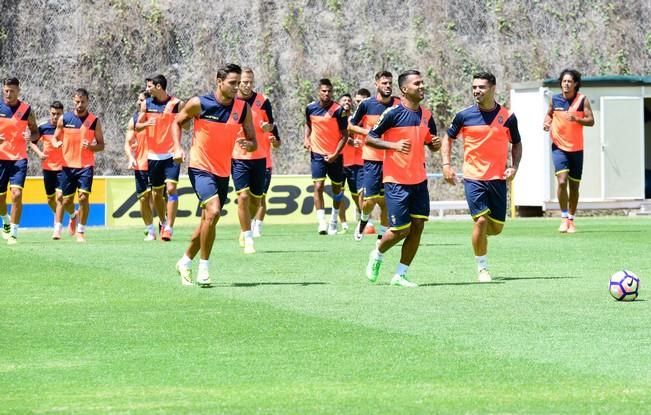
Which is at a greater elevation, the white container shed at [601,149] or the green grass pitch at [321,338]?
the white container shed at [601,149]

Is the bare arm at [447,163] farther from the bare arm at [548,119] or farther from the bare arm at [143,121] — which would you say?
the bare arm at [143,121]

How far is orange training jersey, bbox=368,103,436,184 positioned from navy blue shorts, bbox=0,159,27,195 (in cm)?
962

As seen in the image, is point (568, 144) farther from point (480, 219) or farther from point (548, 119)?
point (480, 219)

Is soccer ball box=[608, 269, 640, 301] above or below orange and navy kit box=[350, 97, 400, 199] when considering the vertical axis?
below

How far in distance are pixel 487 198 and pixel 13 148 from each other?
986 cm

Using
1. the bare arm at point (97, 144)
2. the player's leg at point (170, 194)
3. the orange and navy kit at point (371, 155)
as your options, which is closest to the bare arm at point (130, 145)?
the bare arm at point (97, 144)

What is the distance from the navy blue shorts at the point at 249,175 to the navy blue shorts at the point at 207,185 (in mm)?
5285

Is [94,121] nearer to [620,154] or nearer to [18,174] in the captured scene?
[18,174]

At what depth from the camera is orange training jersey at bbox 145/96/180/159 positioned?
2331cm

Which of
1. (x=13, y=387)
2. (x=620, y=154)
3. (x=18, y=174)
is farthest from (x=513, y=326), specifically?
(x=620, y=154)

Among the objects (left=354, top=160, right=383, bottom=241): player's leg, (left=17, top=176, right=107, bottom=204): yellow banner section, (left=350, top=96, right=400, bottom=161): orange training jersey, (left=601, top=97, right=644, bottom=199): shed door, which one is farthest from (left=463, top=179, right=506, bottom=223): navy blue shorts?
(left=601, top=97, right=644, bottom=199): shed door

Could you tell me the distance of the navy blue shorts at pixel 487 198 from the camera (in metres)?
15.6

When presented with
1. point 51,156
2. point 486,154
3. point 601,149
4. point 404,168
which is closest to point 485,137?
point 486,154

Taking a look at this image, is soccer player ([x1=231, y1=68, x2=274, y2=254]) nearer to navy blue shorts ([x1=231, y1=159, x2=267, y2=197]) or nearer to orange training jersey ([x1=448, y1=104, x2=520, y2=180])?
navy blue shorts ([x1=231, y1=159, x2=267, y2=197])
